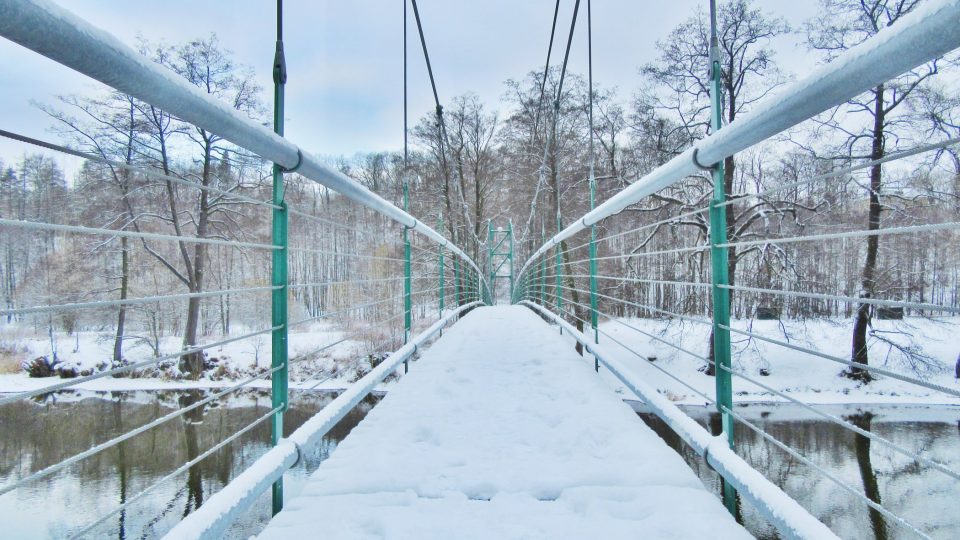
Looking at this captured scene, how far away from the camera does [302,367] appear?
36.6 feet

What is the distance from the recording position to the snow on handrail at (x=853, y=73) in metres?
0.50

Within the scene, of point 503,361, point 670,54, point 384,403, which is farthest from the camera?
point 670,54

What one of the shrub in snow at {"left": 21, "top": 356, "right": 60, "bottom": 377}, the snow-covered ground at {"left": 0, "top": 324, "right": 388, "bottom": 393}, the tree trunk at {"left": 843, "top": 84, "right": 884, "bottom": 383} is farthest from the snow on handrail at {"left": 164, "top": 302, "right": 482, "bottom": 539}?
the shrub in snow at {"left": 21, "top": 356, "right": 60, "bottom": 377}

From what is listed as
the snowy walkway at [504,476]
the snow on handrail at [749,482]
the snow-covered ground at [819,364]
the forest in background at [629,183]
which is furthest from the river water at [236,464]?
the snow on handrail at [749,482]

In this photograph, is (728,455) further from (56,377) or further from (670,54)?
(56,377)

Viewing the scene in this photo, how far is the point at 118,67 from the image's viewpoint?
0.57m

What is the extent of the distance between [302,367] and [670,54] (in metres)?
10.3

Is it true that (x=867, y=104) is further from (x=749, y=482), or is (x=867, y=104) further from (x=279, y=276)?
(x=279, y=276)

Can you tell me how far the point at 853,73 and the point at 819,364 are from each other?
10.2 m

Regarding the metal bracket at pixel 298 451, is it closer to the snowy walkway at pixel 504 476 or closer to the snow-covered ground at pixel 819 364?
the snowy walkway at pixel 504 476

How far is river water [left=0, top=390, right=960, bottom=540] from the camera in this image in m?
4.98

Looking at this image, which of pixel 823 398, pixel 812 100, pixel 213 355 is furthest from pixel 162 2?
pixel 213 355

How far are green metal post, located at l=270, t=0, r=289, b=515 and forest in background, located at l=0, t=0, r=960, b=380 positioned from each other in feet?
9.70

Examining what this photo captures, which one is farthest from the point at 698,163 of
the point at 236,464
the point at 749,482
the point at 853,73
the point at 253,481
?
the point at 236,464
